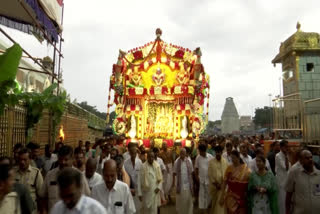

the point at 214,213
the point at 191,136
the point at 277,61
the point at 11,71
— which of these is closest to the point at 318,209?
the point at 214,213

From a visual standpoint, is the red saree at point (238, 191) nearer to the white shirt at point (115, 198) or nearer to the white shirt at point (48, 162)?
the white shirt at point (115, 198)

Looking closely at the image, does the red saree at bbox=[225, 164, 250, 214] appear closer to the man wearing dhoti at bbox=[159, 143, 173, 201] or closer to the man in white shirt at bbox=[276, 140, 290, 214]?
the man in white shirt at bbox=[276, 140, 290, 214]

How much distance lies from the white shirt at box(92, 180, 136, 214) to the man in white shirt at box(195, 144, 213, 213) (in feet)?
12.2

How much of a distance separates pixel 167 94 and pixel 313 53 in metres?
10.8

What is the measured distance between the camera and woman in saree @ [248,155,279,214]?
Result: 4.41m

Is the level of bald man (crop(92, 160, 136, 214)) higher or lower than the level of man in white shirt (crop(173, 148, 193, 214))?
higher

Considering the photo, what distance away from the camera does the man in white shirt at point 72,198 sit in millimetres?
2334

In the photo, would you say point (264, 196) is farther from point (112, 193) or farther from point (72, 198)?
point (72, 198)

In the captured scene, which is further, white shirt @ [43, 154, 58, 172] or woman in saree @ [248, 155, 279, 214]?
white shirt @ [43, 154, 58, 172]

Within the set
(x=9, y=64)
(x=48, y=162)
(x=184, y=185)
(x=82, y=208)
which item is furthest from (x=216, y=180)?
(x=9, y=64)

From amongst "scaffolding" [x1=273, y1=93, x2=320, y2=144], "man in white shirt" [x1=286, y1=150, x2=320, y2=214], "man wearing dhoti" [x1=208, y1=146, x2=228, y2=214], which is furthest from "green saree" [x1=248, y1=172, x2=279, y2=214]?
"scaffolding" [x1=273, y1=93, x2=320, y2=144]

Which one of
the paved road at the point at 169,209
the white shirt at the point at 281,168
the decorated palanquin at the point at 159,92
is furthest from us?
the decorated palanquin at the point at 159,92

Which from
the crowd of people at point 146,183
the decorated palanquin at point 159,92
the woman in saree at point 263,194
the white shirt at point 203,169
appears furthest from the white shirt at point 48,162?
the decorated palanquin at point 159,92

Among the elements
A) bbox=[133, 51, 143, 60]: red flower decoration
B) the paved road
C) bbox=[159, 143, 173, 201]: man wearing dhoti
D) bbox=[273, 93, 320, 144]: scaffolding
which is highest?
bbox=[133, 51, 143, 60]: red flower decoration
